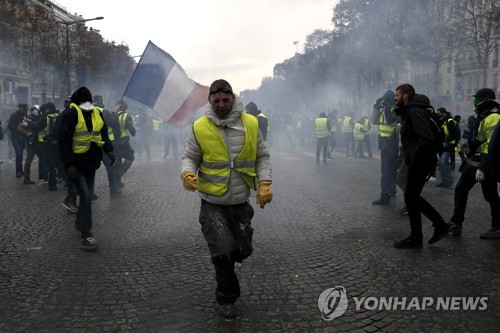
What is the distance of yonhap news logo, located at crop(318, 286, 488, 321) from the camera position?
12.2 ft

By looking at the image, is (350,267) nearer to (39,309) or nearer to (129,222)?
(39,309)

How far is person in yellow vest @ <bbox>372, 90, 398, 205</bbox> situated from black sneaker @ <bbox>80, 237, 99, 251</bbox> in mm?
4603

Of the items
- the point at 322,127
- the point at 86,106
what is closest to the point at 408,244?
the point at 86,106

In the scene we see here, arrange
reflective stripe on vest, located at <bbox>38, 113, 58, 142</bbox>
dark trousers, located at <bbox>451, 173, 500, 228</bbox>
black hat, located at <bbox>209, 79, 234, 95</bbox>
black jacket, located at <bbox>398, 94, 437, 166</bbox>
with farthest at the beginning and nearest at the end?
1. reflective stripe on vest, located at <bbox>38, 113, 58, 142</bbox>
2. dark trousers, located at <bbox>451, 173, 500, 228</bbox>
3. black jacket, located at <bbox>398, 94, 437, 166</bbox>
4. black hat, located at <bbox>209, 79, 234, 95</bbox>

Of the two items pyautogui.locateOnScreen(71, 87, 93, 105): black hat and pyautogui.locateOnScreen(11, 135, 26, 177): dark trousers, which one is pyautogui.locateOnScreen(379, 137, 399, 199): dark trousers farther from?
pyautogui.locateOnScreen(11, 135, 26, 177): dark trousers

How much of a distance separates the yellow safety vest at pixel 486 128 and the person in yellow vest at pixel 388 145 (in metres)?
2.04

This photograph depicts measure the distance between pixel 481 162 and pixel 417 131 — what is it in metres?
1.02

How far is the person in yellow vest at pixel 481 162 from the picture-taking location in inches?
224

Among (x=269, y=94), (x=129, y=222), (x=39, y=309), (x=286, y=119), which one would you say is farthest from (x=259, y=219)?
(x=269, y=94)

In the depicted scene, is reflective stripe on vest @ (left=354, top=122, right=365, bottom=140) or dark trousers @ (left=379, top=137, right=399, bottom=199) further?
reflective stripe on vest @ (left=354, top=122, right=365, bottom=140)

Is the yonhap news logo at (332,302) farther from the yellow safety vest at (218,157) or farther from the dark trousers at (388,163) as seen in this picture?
the dark trousers at (388,163)

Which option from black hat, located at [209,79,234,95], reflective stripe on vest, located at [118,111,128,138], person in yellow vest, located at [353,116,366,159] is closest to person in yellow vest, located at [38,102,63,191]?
reflective stripe on vest, located at [118,111,128,138]

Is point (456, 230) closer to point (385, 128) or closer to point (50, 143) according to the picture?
point (385, 128)

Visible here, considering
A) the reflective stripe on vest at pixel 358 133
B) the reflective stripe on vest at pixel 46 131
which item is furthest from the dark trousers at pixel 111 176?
the reflective stripe on vest at pixel 358 133
